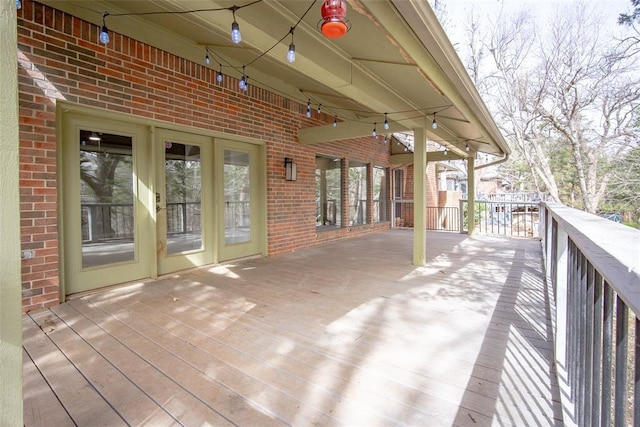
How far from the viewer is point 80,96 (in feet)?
10.4

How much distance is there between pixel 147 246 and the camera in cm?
393

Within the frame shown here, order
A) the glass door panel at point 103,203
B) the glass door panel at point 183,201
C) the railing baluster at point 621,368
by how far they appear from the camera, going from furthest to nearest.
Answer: the glass door panel at point 183,201 → the glass door panel at point 103,203 → the railing baluster at point 621,368

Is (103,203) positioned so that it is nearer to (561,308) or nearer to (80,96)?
(80,96)

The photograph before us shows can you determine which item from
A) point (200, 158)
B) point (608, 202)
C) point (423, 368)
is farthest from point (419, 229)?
point (608, 202)

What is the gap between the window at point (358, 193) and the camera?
796 cm

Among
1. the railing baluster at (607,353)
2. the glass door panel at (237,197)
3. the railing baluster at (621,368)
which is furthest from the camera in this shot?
the glass door panel at (237,197)

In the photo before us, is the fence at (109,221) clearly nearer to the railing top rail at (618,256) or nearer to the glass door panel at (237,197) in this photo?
the glass door panel at (237,197)

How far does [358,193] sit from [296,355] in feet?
21.1

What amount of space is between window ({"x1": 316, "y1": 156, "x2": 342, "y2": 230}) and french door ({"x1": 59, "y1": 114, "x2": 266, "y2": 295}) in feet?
7.17

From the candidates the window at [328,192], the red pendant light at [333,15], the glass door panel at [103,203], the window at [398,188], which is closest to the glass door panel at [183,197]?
the glass door panel at [103,203]

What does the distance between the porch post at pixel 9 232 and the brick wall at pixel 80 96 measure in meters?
2.65

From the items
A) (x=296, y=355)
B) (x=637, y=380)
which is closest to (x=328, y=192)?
(x=296, y=355)

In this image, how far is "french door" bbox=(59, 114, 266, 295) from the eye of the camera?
11.0ft

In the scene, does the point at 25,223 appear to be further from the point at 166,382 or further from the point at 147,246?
the point at 166,382
